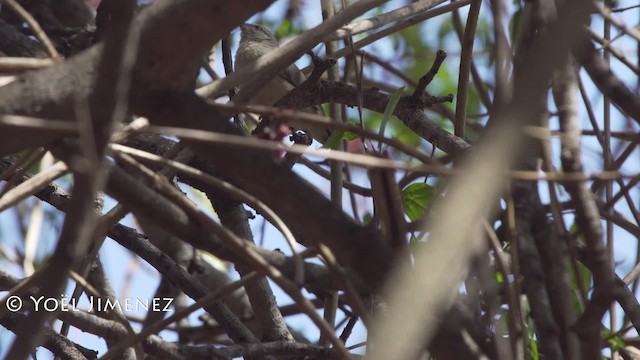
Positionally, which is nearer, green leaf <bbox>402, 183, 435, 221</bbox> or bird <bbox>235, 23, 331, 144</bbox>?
green leaf <bbox>402, 183, 435, 221</bbox>

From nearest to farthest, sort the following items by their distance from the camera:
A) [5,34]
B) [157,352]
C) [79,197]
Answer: [79,197] < [157,352] < [5,34]

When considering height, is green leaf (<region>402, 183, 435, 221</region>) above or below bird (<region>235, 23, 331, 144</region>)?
below

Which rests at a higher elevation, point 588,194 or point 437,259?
point 588,194

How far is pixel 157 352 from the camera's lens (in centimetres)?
188

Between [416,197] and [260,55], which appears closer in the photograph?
[416,197]

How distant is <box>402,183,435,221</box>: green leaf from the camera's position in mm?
2099

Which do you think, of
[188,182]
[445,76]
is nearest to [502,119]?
[188,182]

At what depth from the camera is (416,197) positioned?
6.93 feet

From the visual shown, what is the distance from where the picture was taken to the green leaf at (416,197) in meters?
2.10

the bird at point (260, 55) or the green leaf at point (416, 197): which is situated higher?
the bird at point (260, 55)

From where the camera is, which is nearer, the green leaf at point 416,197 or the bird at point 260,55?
the green leaf at point 416,197

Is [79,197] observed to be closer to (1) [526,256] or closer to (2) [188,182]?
(1) [526,256]

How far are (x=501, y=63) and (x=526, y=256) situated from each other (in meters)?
0.29

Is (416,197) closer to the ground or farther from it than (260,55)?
closer to the ground
